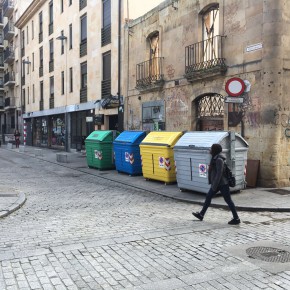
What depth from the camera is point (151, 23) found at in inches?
628

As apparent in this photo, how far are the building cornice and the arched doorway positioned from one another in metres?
22.1

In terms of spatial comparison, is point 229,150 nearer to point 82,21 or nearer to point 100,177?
point 100,177

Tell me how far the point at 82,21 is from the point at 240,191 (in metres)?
17.3

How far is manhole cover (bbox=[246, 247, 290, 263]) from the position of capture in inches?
195

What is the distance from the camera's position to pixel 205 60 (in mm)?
12742

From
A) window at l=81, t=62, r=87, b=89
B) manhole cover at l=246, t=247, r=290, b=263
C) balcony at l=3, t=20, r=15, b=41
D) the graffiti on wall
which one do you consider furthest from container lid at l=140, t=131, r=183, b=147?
balcony at l=3, t=20, r=15, b=41

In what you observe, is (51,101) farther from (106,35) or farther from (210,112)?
(210,112)

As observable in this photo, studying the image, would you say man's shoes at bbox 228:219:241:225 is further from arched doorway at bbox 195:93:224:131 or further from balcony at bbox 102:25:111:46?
balcony at bbox 102:25:111:46

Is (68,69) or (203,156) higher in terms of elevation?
(68,69)

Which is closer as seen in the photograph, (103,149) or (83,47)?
(103,149)

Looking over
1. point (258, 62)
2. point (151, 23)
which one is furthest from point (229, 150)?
point (151, 23)

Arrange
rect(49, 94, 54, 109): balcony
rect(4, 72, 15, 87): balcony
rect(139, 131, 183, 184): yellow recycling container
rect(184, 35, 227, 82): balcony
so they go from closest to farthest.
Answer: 1. rect(139, 131, 183, 184): yellow recycling container
2. rect(184, 35, 227, 82): balcony
3. rect(49, 94, 54, 109): balcony
4. rect(4, 72, 15, 87): balcony

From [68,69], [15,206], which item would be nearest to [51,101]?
[68,69]

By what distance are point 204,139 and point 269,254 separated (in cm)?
465
